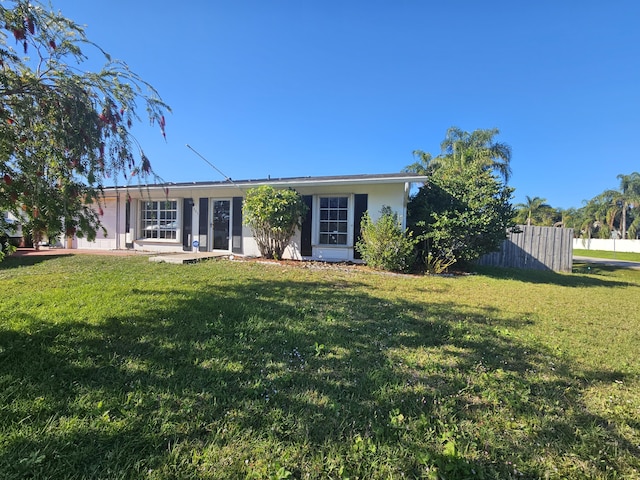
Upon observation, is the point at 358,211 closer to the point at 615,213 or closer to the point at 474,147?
the point at 474,147

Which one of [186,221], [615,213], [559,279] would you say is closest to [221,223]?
[186,221]

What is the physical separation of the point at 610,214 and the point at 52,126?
199 ft

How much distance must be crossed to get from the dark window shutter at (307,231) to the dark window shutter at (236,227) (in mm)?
2372

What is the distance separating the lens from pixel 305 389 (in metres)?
2.32

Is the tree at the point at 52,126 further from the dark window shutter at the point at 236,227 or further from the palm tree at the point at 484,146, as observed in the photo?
the palm tree at the point at 484,146

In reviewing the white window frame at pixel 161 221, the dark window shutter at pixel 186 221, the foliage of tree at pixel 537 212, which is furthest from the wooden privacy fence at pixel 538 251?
the foliage of tree at pixel 537 212

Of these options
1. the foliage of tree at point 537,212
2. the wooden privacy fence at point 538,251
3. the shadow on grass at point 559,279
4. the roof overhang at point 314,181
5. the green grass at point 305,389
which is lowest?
the green grass at point 305,389

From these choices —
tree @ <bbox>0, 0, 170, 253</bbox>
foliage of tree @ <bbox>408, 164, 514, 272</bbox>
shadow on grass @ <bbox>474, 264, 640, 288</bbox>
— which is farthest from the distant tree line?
tree @ <bbox>0, 0, 170, 253</bbox>

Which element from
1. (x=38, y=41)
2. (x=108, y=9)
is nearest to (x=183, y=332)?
(x=38, y=41)

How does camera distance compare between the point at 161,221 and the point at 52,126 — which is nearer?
the point at 52,126

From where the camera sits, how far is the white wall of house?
34.5 metres

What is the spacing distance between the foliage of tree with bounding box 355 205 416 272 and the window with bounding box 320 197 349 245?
4.30 feet

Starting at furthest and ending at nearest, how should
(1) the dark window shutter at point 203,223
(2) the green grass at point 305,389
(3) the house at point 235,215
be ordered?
(1) the dark window shutter at point 203,223 < (3) the house at point 235,215 < (2) the green grass at point 305,389

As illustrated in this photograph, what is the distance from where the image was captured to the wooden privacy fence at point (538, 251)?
12305 mm
